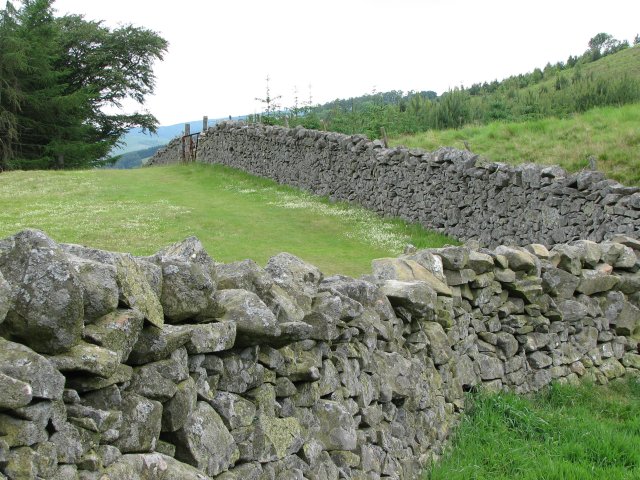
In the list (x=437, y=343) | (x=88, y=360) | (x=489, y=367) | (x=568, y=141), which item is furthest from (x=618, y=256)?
(x=568, y=141)

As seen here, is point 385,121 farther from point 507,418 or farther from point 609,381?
point 507,418

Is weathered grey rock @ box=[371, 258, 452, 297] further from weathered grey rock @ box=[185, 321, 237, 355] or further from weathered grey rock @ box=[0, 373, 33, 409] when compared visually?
weathered grey rock @ box=[0, 373, 33, 409]

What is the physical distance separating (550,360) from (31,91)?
36.7 m

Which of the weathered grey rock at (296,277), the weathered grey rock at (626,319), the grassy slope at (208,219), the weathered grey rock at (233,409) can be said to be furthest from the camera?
the grassy slope at (208,219)

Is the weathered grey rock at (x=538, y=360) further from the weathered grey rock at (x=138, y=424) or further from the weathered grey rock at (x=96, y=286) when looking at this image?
the weathered grey rock at (x=96, y=286)

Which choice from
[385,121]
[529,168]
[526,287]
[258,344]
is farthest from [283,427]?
[385,121]

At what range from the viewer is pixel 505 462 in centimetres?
570

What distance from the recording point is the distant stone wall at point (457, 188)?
515 inches

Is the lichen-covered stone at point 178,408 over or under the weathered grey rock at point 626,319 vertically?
over

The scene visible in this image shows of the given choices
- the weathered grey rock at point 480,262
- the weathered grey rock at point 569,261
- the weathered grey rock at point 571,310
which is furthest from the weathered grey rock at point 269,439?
the weathered grey rock at point 569,261

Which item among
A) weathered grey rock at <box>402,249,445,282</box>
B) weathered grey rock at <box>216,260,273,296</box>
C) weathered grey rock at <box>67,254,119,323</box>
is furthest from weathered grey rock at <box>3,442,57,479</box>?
weathered grey rock at <box>402,249,445,282</box>

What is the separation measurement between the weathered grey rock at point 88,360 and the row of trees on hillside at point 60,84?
1411 inches

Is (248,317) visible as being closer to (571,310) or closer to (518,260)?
(518,260)

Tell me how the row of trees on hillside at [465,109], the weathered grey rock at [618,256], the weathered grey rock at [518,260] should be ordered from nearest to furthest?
the weathered grey rock at [518,260], the weathered grey rock at [618,256], the row of trees on hillside at [465,109]
